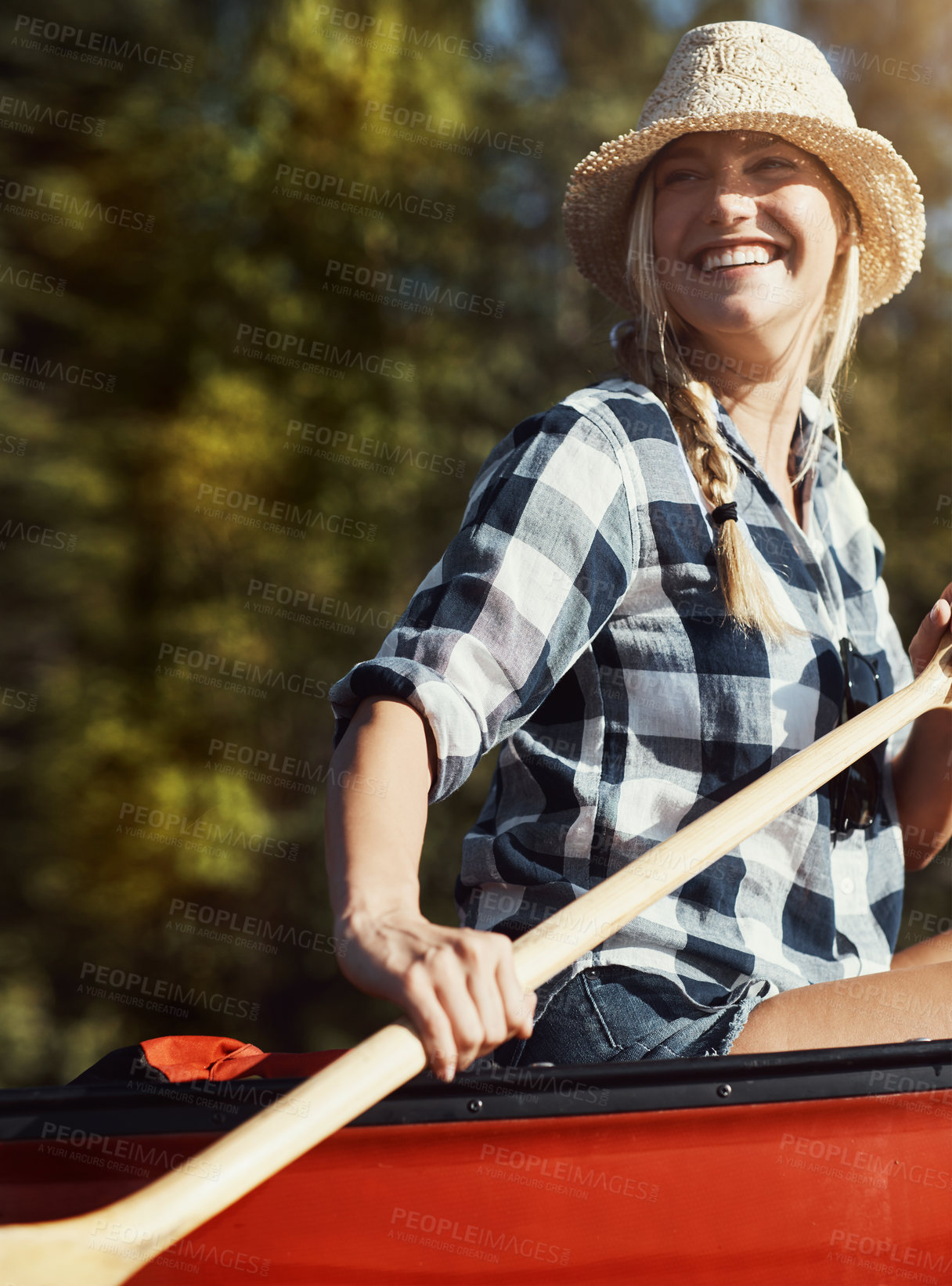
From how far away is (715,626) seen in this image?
1416 millimetres

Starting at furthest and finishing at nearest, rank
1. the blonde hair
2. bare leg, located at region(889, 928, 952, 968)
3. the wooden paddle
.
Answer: bare leg, located at region(889, 928, 952, 968) → the blonde hair → the wooden paddle

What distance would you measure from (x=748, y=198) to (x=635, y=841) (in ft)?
3.17

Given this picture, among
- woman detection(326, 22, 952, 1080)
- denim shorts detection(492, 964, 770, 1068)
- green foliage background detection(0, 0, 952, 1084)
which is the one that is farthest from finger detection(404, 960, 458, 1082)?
green foliage background detection(0, 0, 952, 1084)

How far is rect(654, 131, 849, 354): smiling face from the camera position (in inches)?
65.2

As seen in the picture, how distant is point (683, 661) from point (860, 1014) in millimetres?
445

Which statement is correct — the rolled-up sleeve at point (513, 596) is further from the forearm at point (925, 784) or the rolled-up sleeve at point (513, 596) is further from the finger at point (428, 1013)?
the forearm at point (925, 784)

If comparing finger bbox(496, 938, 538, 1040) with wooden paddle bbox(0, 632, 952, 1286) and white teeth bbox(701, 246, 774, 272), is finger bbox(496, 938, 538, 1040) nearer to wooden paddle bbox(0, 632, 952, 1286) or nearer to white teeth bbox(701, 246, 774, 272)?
wooden paddle bbox(0, 632, 952, 1286)

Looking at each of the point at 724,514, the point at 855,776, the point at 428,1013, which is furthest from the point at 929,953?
the point at 428,1013

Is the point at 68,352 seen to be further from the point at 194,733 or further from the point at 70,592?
the point at 194,733

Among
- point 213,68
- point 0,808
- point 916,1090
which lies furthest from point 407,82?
point 916,1090

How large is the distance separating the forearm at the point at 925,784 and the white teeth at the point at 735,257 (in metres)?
A: 0.75

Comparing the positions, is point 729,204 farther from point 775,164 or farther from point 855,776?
point 855,776

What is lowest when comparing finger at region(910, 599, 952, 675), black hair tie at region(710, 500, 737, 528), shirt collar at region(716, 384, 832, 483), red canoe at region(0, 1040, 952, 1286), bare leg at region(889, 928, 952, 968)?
red canoe at region(0, 1040, 952, 1286)

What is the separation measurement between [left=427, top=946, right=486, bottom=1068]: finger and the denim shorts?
1.27 ft
